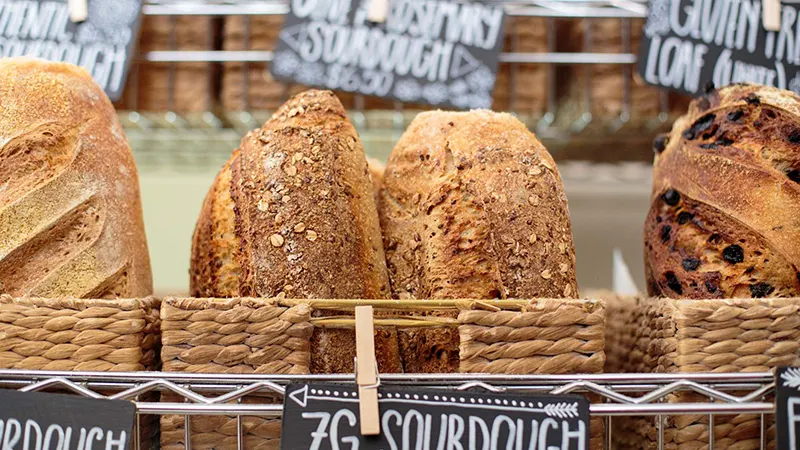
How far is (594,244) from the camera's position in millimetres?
1906

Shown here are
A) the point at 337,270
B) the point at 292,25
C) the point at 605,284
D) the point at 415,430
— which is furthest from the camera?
the point at 605,284

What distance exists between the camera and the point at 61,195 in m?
0.86

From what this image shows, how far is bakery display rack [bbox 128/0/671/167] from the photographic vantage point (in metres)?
1.58

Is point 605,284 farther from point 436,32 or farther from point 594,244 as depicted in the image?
point 436,32

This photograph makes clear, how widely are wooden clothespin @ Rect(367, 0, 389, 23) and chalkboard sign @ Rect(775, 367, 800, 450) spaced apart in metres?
1.05

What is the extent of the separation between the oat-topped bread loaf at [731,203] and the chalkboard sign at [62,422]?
2.21 ft

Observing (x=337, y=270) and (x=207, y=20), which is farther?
(x=207, y=20)

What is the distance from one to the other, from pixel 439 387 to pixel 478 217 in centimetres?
22

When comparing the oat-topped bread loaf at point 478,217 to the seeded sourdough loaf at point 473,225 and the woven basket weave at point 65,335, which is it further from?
the woven basket weave at point 65,335

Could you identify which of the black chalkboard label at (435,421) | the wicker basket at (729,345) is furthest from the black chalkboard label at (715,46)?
the black chalkboard label at (435,421)

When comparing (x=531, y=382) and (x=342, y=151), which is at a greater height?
(x=342, y=151)

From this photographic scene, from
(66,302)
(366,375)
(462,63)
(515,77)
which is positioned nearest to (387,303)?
(366,375)

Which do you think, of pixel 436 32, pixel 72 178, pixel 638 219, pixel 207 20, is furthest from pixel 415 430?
pixel 638 219

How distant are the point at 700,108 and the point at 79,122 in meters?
0.83
